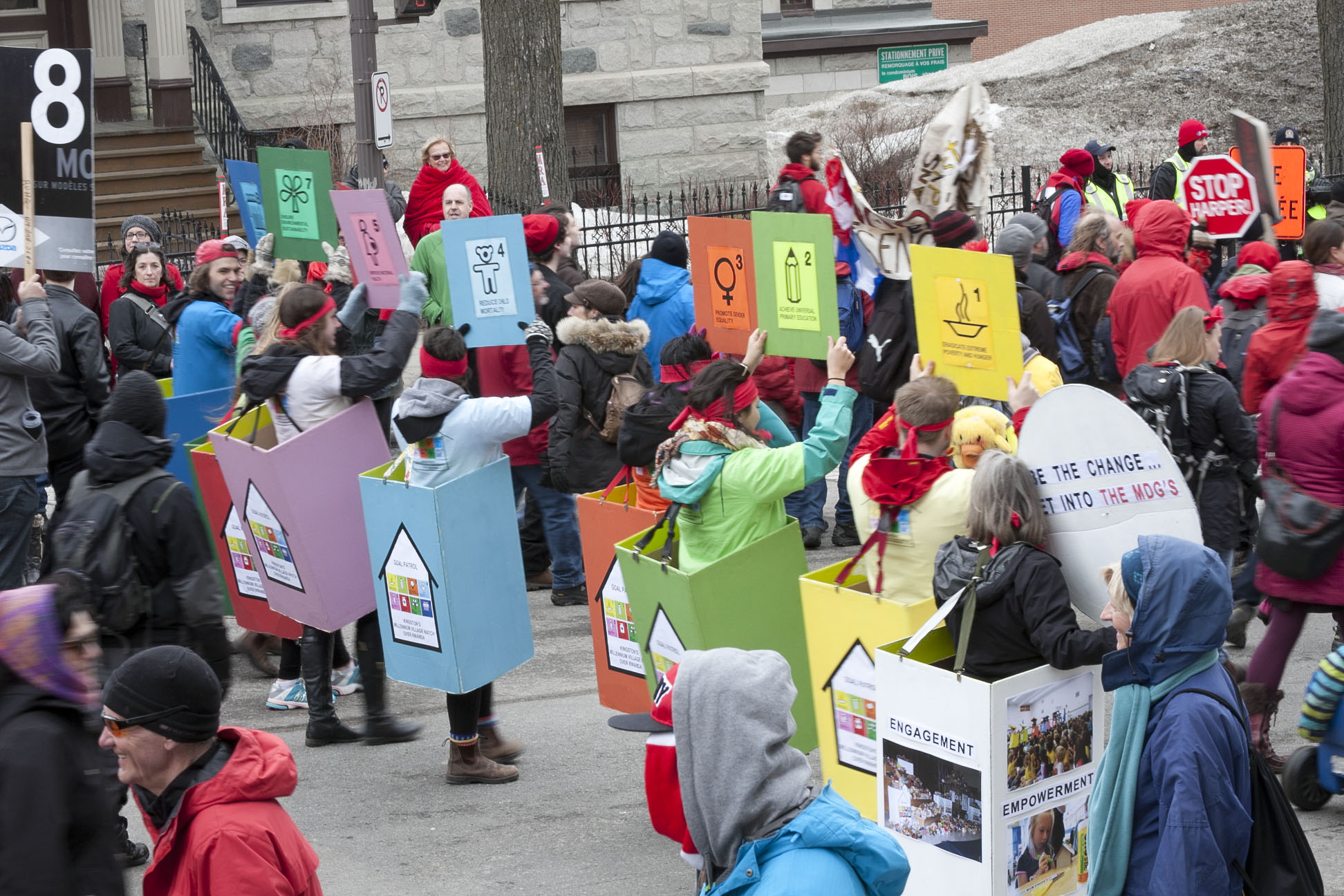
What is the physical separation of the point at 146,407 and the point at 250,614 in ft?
7.19

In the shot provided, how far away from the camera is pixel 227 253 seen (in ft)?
28.0

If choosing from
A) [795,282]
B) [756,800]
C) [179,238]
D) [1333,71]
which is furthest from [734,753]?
[1333,71]

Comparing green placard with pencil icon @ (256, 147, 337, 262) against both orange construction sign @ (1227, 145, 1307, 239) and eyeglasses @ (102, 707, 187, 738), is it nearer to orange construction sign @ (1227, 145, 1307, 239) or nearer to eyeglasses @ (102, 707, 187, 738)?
eyeglasses @ (102, 707, 187, 738)

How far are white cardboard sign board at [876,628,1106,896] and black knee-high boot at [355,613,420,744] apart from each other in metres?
2.75

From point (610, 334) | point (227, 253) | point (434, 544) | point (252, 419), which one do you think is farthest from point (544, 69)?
point (434, 544)

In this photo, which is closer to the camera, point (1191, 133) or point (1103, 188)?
point (1103, 188)

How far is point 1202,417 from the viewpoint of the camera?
6.56m

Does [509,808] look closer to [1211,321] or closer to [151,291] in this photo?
[1211,321]

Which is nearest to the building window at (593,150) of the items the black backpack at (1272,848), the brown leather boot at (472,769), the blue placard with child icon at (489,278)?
the blue placard with child icon at (489,278)

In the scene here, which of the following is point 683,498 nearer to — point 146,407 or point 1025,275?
point 146,407

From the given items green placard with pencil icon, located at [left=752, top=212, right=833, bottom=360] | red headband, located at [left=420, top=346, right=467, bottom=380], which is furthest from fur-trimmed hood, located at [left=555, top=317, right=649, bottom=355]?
red headband, located at [left=420, top=346, right=467, bottom=380]

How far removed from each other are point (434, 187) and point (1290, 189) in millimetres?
6500

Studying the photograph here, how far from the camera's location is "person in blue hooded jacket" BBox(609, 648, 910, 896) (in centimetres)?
255

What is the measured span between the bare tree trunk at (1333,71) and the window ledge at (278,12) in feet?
→ 41.7
